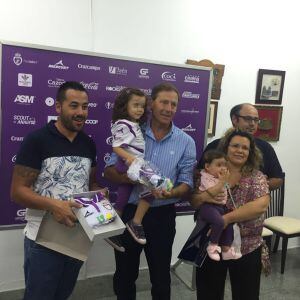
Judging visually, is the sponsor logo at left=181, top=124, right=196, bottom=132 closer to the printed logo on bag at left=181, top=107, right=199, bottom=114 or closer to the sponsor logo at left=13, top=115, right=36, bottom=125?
the printed logo on bag at left=181, top=107, right=199, bottom=114

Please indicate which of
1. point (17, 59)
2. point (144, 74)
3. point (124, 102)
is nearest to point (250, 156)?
point (124, 102)

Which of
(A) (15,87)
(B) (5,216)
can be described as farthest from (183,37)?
(B) (5,216)

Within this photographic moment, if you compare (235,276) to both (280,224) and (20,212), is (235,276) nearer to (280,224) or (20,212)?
(20,212)

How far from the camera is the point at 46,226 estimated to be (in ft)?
5.86

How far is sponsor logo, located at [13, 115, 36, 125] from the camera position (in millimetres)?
2447

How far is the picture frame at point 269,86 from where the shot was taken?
148 inches

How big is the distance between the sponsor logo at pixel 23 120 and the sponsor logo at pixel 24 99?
106 millimetres

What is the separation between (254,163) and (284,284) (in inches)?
75.3

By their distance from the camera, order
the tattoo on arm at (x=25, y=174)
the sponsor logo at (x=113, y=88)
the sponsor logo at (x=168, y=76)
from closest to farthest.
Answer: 1. the tattoo on arm at (x=25, y=174)
2. the sponsor logo at (x=113, y=88)
3. the sponsor logo at (x=168, y=76)

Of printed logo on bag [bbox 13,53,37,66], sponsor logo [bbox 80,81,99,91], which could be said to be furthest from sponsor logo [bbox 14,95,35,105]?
sponsor logo [bbox 80,81,99,91]

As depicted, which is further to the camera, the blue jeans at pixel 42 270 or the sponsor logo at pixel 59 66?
the sponsor logo at pixel 59 66

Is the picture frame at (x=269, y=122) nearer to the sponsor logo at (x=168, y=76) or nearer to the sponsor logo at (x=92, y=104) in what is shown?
the sponsor logo at (x=168, y=76)

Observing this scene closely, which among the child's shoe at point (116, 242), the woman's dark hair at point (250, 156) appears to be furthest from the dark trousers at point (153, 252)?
the woman's dark hair at point (250, 156)

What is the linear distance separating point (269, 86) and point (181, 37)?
122 cm
